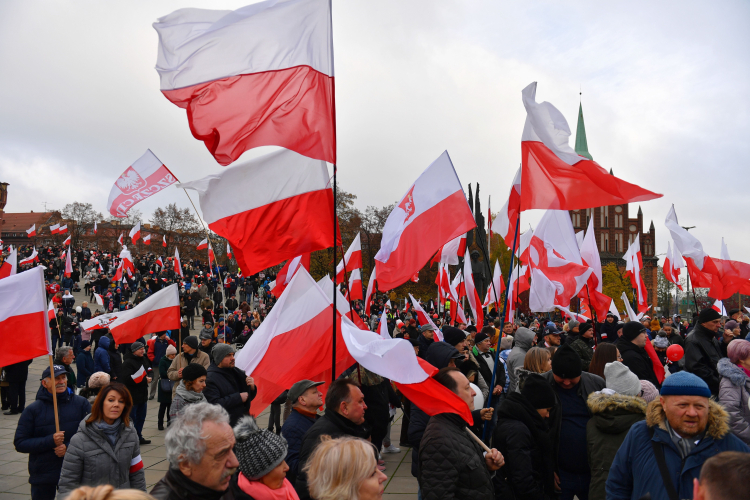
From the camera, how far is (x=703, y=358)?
20.9 ft

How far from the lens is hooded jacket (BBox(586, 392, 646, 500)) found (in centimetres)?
390

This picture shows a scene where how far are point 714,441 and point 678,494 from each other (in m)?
0.34

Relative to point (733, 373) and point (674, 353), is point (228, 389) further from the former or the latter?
point (674, 353)

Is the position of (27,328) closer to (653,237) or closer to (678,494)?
(678,494)

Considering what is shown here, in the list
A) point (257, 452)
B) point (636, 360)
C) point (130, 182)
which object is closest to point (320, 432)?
point (257, 452)

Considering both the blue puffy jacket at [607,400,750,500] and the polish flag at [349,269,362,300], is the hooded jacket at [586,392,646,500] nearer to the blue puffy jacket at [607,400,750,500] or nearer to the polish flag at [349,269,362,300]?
the blue puffy jacket at [607,400,750,500]

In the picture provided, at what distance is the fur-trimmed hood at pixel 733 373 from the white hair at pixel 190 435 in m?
4.19

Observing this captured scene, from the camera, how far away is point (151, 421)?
36.2 feet

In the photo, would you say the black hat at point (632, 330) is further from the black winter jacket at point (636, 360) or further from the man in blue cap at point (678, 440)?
the man in blue cap at point (678, 440)

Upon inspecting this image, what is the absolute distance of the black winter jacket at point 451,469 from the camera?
3.46m

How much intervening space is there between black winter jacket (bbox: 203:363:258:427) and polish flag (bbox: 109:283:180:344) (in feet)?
6.11

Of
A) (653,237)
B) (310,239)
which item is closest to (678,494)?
(310,239)

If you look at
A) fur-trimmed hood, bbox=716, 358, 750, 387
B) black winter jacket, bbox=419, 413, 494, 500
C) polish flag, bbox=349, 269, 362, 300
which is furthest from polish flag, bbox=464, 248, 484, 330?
black winter jacket, bbox=419, 413, 494, 500

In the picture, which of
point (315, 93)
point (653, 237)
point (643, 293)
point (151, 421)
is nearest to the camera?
point (315, 93)
